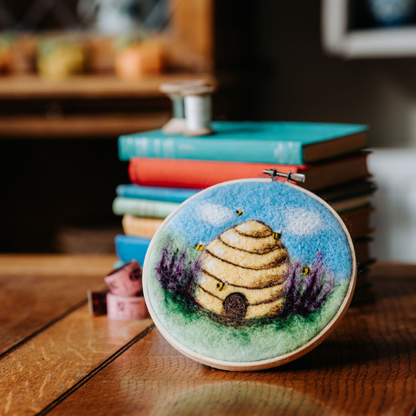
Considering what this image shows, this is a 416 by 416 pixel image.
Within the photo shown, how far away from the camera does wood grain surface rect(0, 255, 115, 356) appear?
69 centimetres

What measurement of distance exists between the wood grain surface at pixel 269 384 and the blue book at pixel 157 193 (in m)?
0.18

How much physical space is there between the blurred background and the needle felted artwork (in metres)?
1.25

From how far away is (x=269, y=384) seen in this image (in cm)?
49

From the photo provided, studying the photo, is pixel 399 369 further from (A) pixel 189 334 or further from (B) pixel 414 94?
(B) pixel 414 94

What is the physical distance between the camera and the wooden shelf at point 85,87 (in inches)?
71.4

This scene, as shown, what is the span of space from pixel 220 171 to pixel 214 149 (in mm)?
30

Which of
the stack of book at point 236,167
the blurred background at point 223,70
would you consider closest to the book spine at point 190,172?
the stack of book at point 236,167

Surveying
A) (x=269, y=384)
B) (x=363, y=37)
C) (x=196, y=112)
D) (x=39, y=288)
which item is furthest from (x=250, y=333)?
(x=363, y=37)

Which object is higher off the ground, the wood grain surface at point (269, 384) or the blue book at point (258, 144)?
the blue book at point (258, 144)

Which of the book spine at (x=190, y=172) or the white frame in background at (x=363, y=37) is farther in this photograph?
the white frame in background at (x=363, y=37)

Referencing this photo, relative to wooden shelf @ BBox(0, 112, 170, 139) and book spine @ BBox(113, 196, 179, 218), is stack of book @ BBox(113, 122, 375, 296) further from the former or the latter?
wooden shelf @ BBox(0, 112, 170, 139)

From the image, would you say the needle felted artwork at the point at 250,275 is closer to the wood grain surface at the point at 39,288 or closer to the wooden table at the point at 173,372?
the wooden table at the point at 173,372

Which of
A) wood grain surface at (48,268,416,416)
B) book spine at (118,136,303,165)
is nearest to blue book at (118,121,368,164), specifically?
book spine at (118,136,303,165)

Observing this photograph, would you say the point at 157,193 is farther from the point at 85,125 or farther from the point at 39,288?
the point at 85,125
